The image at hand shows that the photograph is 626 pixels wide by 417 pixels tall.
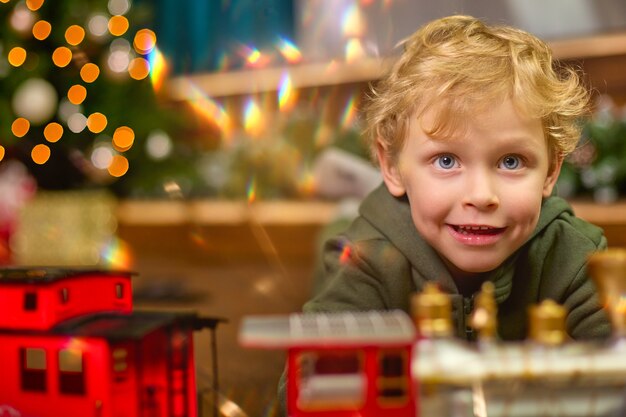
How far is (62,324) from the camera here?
1.80 feet

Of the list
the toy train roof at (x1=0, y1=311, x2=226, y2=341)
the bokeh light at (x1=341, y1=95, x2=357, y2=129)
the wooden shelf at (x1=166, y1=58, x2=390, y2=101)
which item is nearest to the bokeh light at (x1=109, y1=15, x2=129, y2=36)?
the wooden shelf at (x1=166, y1=58, x2=390, y2=101)

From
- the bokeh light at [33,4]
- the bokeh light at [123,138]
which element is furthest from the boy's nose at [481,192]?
the bokeh light at [33,4]

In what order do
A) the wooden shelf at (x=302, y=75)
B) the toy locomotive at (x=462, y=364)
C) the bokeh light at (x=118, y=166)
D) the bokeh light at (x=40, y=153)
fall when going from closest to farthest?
the toy locomotive at (x=462, y=364)
the wooden shelf at (x=302, y=75)
the bokeh light at (x=40, y=153)
the bokeh light at (x=118, y=166)

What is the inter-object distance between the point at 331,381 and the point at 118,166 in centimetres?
178

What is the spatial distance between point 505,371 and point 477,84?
11.0 inches

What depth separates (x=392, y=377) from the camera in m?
0.47

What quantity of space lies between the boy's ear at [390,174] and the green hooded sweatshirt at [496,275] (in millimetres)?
18

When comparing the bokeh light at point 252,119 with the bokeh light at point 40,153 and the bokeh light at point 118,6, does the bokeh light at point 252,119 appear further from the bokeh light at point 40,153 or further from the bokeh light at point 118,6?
the bokeh light at point 40,153

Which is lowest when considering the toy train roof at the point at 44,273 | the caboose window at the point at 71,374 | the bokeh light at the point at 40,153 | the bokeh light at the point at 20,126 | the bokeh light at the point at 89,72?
the caboose window at the point at 71,374

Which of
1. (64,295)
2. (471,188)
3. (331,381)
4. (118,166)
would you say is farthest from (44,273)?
(118,166)

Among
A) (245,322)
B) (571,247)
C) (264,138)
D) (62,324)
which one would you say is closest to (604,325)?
(571,247)

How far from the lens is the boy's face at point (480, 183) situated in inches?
22.9

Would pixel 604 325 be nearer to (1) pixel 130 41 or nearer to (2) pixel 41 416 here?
(2) pixel 41 416

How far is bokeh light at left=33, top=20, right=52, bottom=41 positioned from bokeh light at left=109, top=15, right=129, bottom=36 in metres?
0.18
